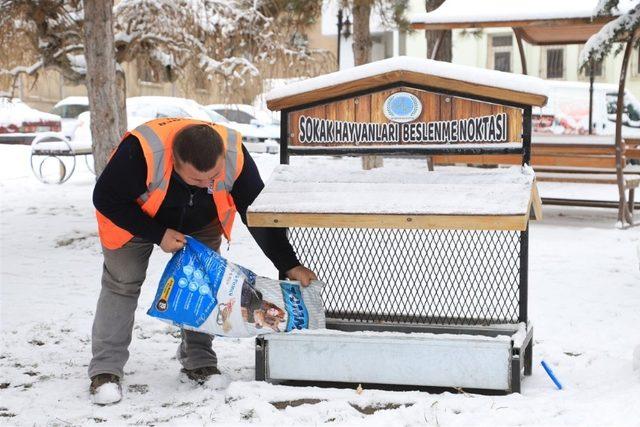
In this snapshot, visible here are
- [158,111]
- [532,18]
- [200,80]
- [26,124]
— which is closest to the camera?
[532,18]

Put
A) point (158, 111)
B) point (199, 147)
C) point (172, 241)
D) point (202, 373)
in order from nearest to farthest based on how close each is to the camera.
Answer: point (199, 147) → point (172, 241) → point (202, 373) → point (158, 111)

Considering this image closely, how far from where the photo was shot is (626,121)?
53.6ft

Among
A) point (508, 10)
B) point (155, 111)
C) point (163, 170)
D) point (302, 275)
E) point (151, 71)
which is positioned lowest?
point (302, 275)

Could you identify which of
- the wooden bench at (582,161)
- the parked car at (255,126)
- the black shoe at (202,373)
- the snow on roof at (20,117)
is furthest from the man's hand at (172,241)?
the snow on roof at (20,117)

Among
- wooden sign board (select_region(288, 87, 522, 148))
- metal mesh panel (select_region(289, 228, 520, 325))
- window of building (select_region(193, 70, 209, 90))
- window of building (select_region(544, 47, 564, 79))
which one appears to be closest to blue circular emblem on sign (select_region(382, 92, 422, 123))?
wooden sign board (select_region(288, 87, 522, 148))

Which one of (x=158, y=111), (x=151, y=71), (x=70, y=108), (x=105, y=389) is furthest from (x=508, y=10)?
(x=70, y=108)

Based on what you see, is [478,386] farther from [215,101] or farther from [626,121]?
[626,121]

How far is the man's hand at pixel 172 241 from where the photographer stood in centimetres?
365

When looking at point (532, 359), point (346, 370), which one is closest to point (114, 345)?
Result: point (346, 370)

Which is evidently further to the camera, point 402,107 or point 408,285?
point 408,285

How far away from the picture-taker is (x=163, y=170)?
12.0 feet

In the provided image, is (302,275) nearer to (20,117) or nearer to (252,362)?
(252,362)

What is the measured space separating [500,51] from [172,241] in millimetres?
29706

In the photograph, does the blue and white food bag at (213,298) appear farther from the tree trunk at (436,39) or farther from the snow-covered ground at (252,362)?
the tree trunk at (436,39)
